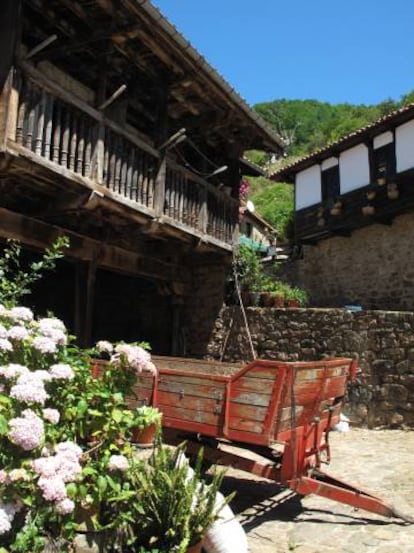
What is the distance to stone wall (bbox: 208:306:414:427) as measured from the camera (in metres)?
8.41

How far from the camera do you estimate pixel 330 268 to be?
16.9m

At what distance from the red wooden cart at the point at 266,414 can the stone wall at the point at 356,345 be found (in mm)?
4319

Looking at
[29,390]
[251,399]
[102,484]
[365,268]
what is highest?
[365,268]

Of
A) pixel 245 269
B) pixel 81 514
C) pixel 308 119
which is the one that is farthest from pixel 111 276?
pixel 308 119

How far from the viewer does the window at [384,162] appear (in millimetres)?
14508

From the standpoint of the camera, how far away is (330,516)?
438 cm

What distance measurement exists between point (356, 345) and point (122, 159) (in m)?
4.91

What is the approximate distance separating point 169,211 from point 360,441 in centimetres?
439

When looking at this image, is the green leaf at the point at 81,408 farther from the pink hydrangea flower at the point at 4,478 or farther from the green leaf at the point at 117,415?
the pink hydrangea flower at the point at 4,478

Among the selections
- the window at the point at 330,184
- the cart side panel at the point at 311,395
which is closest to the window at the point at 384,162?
the window at the point at 330,184

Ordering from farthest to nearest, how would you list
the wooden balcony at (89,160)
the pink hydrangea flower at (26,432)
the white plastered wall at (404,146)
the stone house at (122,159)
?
the white plastered wall at (404,146) < the stone house at (122,159) < the wooden balcony at (89,160) < the pink hydrangea flower at (26,432)

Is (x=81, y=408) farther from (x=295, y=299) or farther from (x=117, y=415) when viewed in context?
(x=295, y=299)

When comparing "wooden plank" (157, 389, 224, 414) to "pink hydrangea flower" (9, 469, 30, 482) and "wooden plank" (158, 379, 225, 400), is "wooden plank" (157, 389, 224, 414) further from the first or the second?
"pink hydrangea flower" (9, 469, 30, 482)

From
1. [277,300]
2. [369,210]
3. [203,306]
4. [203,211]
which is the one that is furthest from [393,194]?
[203,211]
